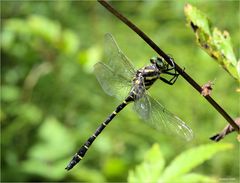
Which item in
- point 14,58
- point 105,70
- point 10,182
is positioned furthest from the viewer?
point 14,58

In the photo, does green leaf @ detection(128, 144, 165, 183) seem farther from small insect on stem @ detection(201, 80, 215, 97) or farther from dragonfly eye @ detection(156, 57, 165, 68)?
small insect on stem @ detection(201, 80, 215, 97)

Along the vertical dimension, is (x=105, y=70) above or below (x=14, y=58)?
below

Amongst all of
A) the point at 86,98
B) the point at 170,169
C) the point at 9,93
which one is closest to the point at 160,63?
the point at 170,169

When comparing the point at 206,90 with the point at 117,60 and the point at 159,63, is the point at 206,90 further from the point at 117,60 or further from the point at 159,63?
the point at 117,60

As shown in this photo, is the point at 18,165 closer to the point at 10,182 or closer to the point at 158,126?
the point at 10,182

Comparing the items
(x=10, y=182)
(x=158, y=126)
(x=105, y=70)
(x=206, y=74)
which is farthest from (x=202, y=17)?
(x=10, y=182)

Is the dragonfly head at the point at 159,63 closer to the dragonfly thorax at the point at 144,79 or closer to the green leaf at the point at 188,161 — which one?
the dragonfly thorax at the point at 144,79
